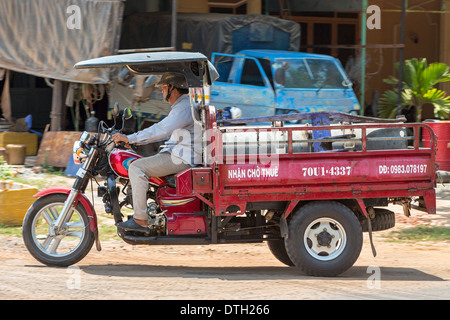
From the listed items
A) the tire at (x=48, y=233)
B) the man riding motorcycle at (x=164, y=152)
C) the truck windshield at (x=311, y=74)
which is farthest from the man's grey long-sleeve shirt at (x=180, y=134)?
the truck windshield at (x=311, y=74)

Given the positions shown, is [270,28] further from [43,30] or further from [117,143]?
[117,143]

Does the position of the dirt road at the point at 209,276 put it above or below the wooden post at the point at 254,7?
below

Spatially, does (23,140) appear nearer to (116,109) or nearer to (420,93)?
(116,109)

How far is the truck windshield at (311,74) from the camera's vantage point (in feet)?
40.8

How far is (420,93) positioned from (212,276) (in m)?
9.44

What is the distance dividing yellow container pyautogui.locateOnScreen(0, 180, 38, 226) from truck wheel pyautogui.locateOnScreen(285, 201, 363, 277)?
3.68 meters

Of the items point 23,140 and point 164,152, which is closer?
point 164,152

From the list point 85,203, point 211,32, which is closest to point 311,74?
point 211,32

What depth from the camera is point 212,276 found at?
19.3 feet

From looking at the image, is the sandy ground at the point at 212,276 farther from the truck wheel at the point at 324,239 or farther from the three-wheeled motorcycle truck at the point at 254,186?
the three-wheeled motorcycle truck at the point at 254,186

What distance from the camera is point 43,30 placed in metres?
11.8

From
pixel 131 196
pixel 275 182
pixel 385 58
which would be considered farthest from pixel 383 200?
pixel 385 58

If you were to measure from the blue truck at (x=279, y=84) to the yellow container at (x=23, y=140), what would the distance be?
11.7 feet

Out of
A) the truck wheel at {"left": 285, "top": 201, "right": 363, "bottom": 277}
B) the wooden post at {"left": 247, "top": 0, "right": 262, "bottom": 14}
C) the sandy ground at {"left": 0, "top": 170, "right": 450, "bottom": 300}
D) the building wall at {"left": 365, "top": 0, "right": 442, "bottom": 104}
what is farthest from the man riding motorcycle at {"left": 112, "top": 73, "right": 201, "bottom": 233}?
the building wall at {"left": 365, "top": 0, "right": 442, "bottom": 104}
